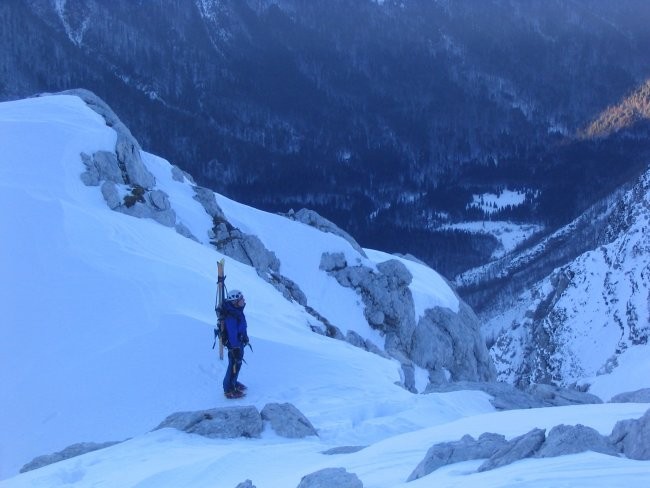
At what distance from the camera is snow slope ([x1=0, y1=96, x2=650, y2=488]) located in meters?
12.4

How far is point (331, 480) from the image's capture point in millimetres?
10180

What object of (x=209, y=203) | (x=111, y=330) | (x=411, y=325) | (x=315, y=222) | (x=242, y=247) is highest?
(x=315, y=222)

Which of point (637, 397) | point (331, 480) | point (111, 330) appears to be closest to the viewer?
point (331, 480)

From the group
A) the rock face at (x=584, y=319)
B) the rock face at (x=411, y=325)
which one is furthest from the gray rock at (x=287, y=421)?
the rock face at (x=584, y=319)

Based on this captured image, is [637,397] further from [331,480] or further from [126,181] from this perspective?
[126,181]

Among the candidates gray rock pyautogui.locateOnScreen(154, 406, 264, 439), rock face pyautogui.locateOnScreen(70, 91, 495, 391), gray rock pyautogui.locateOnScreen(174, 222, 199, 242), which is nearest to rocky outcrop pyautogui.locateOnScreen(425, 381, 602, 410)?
gray rock pyautogui.locateOnScreen(154, 406, 264, 439)

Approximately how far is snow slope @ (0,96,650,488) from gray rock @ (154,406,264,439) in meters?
0.26

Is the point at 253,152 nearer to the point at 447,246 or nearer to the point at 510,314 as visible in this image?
the point at 447,246

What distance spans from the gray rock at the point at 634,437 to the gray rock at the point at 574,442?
0.36ft

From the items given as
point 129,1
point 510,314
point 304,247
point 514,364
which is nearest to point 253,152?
point 129,1

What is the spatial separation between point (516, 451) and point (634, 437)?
4.16 feet

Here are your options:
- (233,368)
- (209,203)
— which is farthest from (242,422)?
(209,203)

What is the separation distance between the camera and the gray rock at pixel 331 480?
10.1 metres

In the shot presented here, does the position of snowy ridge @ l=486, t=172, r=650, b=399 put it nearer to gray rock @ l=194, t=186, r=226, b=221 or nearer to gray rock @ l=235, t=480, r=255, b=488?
gray rock @ l=194, t=186, r=226, b=221
